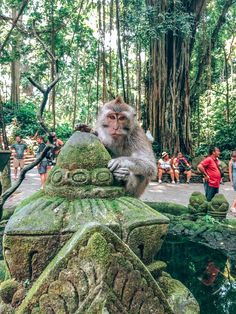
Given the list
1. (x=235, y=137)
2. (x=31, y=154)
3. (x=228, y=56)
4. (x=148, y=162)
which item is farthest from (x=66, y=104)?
(x=148, y=162)

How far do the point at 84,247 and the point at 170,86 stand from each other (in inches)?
421

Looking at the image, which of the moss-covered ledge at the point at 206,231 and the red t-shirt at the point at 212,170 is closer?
the moss-covered ledge at the point at 206,231

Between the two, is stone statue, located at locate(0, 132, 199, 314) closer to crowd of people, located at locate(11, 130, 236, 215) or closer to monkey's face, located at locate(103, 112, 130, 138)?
monkey's face, located at locate(103, 112, 130, 138)

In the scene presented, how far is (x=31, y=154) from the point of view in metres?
15.9

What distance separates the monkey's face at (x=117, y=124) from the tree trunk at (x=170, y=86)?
28.8 ft

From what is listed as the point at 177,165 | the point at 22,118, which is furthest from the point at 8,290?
the point at 22,118

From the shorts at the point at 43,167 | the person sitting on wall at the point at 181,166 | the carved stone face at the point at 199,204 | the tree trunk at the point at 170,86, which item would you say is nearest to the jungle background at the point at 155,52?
the tree trunk at the point at 170,86

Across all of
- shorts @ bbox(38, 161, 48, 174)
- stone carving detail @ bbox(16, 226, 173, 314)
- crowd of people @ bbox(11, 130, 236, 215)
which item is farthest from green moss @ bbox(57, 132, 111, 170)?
shorts @ bbox(38, 161, 48, 174)

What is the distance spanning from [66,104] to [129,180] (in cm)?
2168

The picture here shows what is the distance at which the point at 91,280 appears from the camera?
1.34 meters

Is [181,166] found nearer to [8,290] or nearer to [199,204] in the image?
[199,204]

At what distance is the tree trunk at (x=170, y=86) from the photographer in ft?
37.9

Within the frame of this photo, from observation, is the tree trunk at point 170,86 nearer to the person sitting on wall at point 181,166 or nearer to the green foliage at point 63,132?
the person sitting on wall at point 181,166

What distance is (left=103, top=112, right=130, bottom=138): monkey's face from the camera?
2.97 meters
